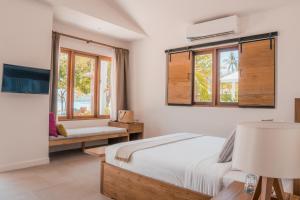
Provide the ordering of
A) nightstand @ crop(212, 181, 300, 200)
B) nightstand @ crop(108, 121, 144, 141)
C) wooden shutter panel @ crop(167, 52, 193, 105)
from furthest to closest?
1. nightstand @ crop(108, 121, 144, 141)
2. wooden shutter panel @ crop(167, 52, 193, 105)
3. nightstand @ crop(212, 181, 300, 200)

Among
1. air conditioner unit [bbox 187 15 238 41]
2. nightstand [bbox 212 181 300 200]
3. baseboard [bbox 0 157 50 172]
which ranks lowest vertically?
baseboard [bbox 0 157 50 172]

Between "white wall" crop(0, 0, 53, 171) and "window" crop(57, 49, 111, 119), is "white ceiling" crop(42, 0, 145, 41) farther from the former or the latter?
"window" crop(57, 49, 111, 119)

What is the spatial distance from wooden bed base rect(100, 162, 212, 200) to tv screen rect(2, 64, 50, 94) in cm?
189

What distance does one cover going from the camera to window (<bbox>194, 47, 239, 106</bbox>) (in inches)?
172

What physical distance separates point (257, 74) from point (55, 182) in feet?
11.6

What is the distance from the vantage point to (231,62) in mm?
4398

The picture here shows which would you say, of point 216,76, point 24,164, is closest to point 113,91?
point 216,76

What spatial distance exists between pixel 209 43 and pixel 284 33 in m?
1.27

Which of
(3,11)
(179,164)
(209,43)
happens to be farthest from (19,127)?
(209,43)

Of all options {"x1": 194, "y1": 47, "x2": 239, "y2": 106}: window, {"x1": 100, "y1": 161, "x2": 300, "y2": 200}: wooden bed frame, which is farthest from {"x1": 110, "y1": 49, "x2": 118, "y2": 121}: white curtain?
{"x1": 100, "y1": 161, "x2": 300, "y2": 200}: wooden bed frame

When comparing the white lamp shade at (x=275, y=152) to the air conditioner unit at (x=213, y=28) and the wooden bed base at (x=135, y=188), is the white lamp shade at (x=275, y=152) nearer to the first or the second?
the wooden bed base at (x=135, y=188)

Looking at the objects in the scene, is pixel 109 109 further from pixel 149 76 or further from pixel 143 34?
pixel 143 34

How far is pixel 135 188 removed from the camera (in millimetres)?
2285

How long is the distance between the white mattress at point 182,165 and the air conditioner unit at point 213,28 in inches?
90.8
